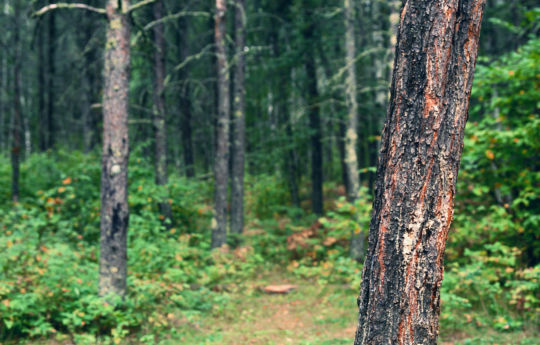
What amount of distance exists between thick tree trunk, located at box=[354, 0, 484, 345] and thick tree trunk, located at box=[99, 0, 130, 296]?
5352mm

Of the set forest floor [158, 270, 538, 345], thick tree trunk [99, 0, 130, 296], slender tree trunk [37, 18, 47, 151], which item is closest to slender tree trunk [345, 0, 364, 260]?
forest floor [158, 270, 538, 345]

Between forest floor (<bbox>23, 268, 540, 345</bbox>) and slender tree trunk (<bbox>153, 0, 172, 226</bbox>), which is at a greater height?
slender tree trunk (<bbox>153, 0, 172, 226</bbox>)

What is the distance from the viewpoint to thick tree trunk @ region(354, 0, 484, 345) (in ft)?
10.1

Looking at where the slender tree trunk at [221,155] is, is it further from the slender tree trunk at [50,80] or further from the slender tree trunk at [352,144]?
the slender tree trunk at [50,80]

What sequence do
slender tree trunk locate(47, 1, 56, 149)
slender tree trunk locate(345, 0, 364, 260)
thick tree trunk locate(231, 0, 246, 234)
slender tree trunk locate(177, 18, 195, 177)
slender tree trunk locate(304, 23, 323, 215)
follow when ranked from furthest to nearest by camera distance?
slender tree trunk locate(47, 1, 56, 149) < slender tree trunk locate(177, 18, 195, 177) < slender tree trunk locate(304, 23, 323, 215) < thick tree trunk locate(231, 0, 246, 234) < slender tree trunk locate(345, 0, 364, 260)

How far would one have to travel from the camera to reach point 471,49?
10.3 feet

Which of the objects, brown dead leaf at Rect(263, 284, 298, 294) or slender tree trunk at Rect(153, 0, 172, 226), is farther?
slender tree trunk at Rect(153, 0, 172, 226)

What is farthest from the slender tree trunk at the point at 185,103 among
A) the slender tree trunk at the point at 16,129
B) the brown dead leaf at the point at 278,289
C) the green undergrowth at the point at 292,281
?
the brown dead leaf at the point at 278,289

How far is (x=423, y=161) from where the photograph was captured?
10.1 ft

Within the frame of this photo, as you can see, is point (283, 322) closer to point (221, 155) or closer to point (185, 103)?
point (221, 155)

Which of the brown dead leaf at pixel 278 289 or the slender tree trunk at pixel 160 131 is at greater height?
the slender tree trunk at pixel 160 131

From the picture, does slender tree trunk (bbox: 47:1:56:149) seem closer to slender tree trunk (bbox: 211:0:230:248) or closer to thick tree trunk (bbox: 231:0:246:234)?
thick tree trunk (bbox: 231:0:246:234)

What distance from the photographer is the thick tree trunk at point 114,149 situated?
726 cm

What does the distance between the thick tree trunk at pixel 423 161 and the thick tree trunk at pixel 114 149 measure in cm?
535
